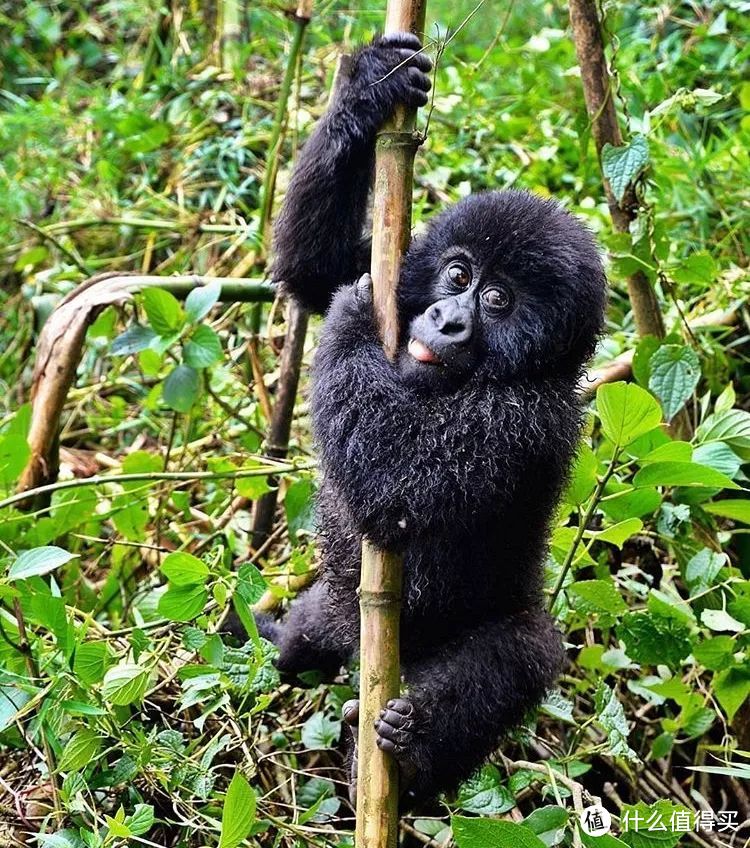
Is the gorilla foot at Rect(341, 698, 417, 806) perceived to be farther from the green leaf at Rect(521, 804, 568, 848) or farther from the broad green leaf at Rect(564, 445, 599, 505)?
the broad green leaf at Rect(564, 445, 599, 505)

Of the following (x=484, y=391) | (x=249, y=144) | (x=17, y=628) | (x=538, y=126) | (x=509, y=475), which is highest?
(x=538, y=126)

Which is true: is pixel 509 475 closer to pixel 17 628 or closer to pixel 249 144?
pixel 17 628

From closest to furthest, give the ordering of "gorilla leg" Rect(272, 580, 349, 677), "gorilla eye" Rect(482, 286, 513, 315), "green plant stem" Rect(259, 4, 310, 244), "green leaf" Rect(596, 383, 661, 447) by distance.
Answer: "green leaf" Rect(596, 383, 661, 447), "gorilla eye" Rect(482, 286, 513, 315), "gorilla leg" Rect(272, 580, 349, 677), "green plant stem" Rect(259, 4, 310, 244)

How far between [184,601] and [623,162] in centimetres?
174

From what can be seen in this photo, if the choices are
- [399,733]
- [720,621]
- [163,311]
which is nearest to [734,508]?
[720,621]

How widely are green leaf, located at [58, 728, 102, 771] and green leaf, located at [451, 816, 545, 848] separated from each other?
33.8 inches

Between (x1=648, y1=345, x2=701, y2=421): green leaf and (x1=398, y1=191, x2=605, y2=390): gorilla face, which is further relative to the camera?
(x1=648, y1=345, x2=701, y2=421): green leaf

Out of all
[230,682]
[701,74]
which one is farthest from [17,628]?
[701,74]

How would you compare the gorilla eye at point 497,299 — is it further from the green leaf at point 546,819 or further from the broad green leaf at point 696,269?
the green leaf at point 546,819

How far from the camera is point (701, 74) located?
5168mm

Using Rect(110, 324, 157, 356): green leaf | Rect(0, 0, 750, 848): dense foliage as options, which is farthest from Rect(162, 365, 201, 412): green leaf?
Rect(110, 324, 157, 356): green leaf

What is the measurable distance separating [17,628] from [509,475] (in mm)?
1233

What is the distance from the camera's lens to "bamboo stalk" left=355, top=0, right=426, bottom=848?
2.10m

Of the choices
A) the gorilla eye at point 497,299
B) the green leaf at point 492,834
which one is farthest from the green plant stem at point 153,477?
the green leaf at point 492,834
